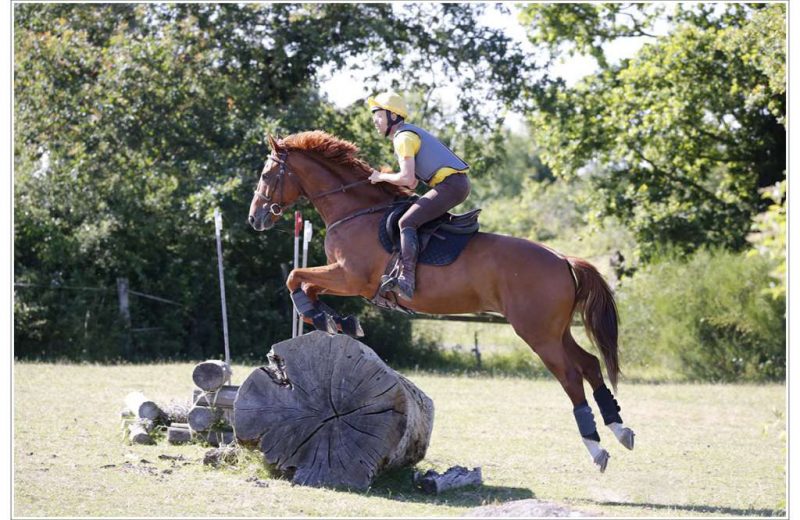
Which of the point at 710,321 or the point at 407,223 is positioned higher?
the point at 407,223

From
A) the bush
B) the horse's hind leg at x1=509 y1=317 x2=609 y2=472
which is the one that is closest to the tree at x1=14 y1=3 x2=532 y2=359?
the bush

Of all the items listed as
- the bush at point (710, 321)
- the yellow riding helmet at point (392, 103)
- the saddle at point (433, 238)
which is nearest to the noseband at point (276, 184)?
the saddle at point (433, 238)

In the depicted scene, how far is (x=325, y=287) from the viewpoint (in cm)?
828

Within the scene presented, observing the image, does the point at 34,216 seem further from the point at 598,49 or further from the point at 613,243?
the point at 613,243

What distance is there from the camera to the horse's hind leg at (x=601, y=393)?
7773mm

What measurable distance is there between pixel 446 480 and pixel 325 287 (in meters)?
1.84

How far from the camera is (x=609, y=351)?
26.4 feet

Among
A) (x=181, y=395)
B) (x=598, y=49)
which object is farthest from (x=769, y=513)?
(x=598, y=49)

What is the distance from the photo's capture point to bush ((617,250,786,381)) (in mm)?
19344

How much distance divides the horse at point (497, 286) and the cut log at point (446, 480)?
0.97 m

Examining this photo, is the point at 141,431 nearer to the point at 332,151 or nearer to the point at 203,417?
Result: the point at 203,417

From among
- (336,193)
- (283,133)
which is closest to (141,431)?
(336,193)

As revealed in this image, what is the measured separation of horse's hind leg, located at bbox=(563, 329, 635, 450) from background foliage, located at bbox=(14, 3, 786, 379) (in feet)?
35.4

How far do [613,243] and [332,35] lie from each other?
612 inches
